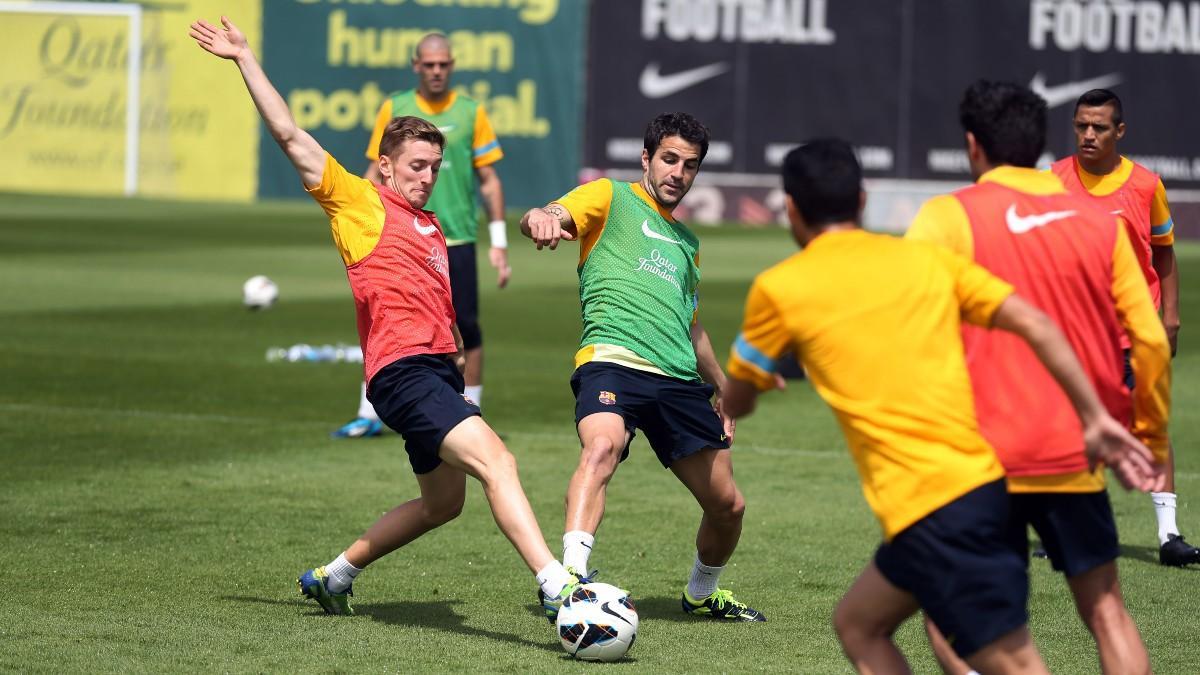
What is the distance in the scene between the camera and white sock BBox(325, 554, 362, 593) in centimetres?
702

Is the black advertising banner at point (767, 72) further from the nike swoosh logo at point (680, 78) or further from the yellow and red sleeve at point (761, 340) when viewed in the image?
the yellow and red sleeve at point (761, 340)

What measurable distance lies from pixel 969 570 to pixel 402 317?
2914 mm

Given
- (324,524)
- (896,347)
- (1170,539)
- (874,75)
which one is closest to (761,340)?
(896,347)

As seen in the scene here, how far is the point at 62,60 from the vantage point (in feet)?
119

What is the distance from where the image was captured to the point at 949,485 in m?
4.55

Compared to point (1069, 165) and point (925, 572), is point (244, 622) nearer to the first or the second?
point (925, 572)

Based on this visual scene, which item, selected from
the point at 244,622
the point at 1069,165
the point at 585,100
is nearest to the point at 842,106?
the point at 585,100

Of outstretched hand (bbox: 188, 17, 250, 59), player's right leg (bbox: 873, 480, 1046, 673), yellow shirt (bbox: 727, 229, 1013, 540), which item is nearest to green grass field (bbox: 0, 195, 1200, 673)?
player's right leg (bbox: 873, 480, 1046, 673)

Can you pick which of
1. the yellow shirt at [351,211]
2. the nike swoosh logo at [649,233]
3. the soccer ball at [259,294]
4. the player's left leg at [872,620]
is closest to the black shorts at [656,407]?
the nike swoosh logo at [649,233]

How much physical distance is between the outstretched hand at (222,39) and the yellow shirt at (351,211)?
562 mm

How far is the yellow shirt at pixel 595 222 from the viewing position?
705 centimetres

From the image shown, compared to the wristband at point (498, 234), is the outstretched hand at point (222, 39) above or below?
above

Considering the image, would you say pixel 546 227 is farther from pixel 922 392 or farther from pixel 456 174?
pixel 456 174

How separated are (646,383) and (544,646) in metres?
1.12
